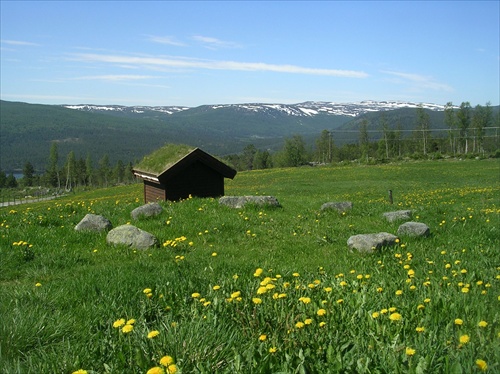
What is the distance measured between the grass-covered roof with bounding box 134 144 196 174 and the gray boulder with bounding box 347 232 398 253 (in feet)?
32.9

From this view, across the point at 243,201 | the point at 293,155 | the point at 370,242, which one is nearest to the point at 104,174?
the point at 293,155

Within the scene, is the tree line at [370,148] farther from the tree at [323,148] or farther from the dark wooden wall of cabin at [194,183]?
the dark wooden wall of cabin at [194,183]

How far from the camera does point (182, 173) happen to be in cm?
1812

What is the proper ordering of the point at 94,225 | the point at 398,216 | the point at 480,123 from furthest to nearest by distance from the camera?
the point at 480,123 < the point at 398,216 < the point at 94,225

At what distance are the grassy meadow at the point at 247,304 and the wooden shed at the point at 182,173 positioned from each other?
7.10m

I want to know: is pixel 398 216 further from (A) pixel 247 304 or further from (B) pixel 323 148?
(B) pixel 323 148

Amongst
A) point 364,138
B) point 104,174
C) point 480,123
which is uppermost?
point 480,123

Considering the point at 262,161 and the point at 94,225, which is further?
the point at 262,161

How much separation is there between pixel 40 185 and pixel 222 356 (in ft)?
601

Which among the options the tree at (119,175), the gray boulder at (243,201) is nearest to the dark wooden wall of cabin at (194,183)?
the gray boulder at (243,201)

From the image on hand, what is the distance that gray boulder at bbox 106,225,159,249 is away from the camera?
9.02m

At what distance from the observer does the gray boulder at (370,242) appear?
8.84 meters

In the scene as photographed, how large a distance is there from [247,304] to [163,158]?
14.2m

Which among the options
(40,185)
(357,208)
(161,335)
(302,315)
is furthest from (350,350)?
(40,185)
